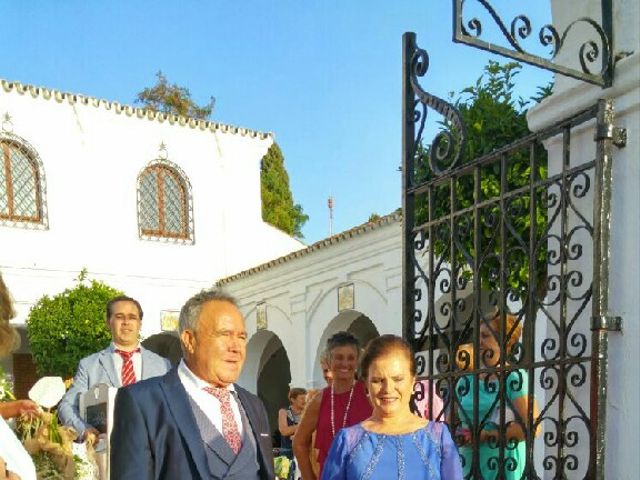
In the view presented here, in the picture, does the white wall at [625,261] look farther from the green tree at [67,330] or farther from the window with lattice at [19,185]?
the window with lattice at [19,185]

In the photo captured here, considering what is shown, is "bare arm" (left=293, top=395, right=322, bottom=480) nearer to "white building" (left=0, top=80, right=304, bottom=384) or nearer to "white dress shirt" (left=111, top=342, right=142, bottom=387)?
"white dress shirt" (left=111, top=342, right=142, bottom=387)

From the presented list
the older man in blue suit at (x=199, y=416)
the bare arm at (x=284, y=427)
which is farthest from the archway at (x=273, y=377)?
the older man in blue suit at (x=199, y=416)

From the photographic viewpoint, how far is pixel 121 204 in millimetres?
17719

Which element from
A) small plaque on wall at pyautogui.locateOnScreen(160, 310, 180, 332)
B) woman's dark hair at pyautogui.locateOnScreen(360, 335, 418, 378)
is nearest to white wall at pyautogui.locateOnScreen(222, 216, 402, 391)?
small plaque on wall at pyautogui.locateOnScreen(160, 310, 180, 332)

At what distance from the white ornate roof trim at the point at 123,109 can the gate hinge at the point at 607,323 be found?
51.1 feet

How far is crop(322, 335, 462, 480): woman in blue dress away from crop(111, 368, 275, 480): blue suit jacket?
0.61 m

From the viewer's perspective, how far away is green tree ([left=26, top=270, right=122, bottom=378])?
49.4 feet

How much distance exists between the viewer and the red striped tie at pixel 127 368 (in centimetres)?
493

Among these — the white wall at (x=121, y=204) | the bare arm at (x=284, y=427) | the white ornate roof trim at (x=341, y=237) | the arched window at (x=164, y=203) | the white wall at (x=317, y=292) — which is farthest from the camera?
the arched window at (x=164, y=203)

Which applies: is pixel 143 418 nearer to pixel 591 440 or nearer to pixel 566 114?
pixel 591 440

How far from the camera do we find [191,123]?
18984 millimetres

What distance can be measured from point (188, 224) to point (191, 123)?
2.24 metres

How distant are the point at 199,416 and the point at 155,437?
0.55 feet

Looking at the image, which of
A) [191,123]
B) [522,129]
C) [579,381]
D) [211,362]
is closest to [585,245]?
[579,381]
